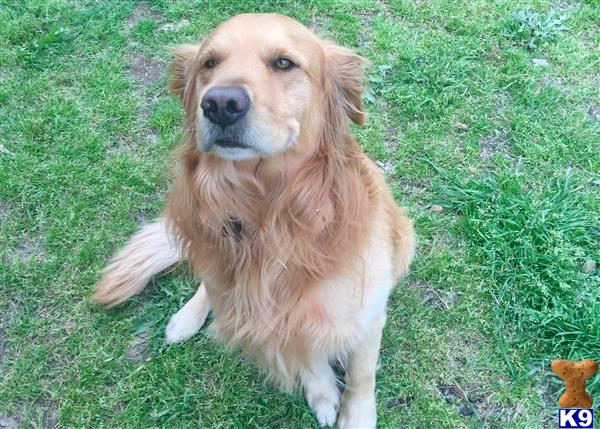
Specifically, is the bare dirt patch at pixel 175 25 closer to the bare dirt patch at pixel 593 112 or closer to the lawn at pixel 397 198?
the lawn at pixel 397 198

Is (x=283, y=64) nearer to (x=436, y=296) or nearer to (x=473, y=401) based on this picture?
(x=436, y=296)

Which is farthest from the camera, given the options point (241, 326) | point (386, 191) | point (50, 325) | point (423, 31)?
point (423, 31)

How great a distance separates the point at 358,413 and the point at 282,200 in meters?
1.24

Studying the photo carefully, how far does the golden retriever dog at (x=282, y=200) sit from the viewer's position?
2117 mm

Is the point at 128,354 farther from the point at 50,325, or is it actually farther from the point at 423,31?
the point at 423,31

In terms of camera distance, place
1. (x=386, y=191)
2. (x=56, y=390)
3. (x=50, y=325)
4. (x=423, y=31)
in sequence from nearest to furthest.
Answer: (x=386, y=191) < (x=56, y=390) < (x=50, y=325) < (x=423, y=31)

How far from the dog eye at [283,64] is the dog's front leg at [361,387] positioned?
120 centimetres

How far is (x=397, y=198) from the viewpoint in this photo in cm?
376

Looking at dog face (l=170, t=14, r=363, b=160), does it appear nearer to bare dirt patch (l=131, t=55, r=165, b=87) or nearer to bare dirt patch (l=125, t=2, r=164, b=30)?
bare dirt patch (l=131, t=55, r=165, b=87)

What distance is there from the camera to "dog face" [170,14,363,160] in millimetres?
1996

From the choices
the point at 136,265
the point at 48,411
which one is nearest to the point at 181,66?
the point at 136,265

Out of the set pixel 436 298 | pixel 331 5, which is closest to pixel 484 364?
pixel 436 298

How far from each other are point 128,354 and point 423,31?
3.39 meters

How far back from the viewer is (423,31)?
4660 millimetres
